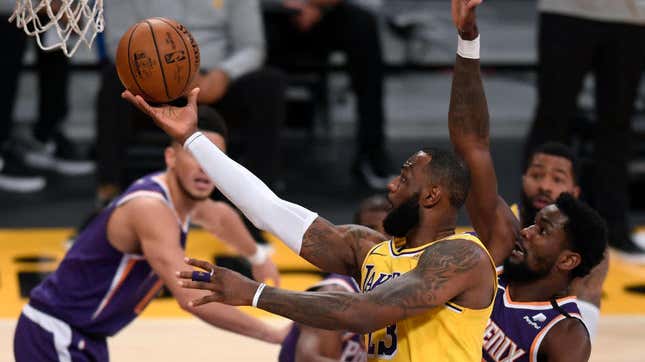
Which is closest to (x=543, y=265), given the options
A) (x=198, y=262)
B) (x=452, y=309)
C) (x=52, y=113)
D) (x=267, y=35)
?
(x=452, y=309)

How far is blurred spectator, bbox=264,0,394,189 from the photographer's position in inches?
308

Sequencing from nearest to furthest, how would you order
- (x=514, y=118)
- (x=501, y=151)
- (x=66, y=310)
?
(x=66, y=310), (x=501, y=151), (x=514, y=118)

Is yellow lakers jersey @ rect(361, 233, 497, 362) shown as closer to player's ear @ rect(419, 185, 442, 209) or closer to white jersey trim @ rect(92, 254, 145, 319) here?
player's ear @ rect(419, 185, 442, 209)

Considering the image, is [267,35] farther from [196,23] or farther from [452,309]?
[452,309]

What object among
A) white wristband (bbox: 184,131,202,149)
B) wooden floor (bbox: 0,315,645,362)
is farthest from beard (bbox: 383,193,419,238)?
wooden floor (bbox: 0,315,645,362)

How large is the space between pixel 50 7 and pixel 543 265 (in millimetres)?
1829

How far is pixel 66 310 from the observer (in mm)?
4723

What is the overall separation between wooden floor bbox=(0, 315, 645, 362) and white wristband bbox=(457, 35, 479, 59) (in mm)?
2129

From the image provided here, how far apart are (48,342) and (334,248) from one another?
4.49 feet

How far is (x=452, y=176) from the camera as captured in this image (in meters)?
3.76

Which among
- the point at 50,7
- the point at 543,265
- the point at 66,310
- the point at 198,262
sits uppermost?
the point at 50,7

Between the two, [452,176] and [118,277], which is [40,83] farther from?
[452,176]

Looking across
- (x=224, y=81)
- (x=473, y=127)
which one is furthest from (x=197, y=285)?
(x=224, y=81)

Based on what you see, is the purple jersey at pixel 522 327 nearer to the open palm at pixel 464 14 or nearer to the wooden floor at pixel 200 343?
the open palm at pixel 464 14
